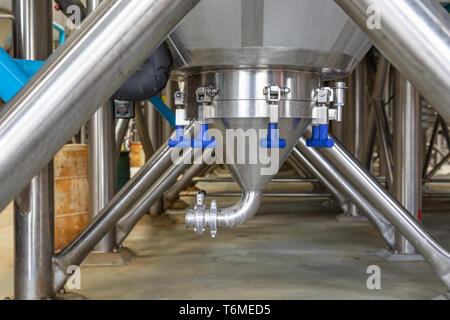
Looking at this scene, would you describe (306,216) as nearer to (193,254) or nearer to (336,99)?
(193,254)

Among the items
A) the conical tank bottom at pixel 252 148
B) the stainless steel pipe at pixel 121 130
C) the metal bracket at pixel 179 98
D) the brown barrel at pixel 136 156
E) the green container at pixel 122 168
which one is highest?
the brown barrel at pixel 136 156

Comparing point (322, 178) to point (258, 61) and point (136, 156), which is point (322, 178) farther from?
point (136, 156)

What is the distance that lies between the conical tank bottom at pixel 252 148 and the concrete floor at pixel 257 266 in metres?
0.78

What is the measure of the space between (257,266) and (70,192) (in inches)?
47.3

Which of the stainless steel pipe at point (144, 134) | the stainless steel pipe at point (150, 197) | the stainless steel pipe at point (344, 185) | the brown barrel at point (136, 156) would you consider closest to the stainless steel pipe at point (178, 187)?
the stainless steel pipe at point (144, 134)

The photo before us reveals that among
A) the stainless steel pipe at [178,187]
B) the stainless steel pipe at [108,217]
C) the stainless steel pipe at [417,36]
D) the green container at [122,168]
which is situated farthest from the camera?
the green container at [122,168]

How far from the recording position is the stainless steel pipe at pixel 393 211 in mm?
1947

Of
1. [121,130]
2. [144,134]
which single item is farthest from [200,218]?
[144,134]

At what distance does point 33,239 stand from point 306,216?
9.17 ft

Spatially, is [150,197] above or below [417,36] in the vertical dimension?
below

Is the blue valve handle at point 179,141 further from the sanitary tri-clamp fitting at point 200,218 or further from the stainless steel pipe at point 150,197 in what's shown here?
the stainless steel pipe at point 150,197

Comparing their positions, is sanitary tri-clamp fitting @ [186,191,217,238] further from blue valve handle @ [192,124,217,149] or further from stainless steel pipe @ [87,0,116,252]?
stainless steel pipe @ [87,0,116,252]

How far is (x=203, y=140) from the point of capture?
1.46m
